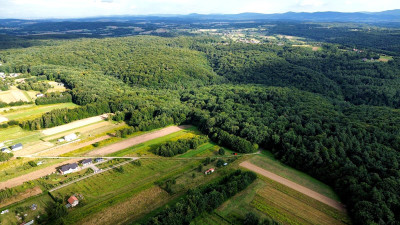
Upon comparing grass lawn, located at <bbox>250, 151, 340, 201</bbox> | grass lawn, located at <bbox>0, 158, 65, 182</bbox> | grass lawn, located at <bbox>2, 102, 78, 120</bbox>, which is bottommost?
grass lawn, located at <bbox>250, 151, 340, 201</bbox>

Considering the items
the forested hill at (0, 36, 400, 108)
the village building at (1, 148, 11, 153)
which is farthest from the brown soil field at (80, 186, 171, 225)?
the forested hill at (0, 36, 400, 108)

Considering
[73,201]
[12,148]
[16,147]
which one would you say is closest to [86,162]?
[73,201]

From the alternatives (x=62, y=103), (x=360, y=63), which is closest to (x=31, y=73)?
(x=62, y=103)

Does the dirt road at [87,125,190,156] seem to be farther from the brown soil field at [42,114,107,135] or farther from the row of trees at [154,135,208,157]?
the brown soil field at [42,114,107,135]

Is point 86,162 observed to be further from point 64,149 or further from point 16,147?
point 16,147

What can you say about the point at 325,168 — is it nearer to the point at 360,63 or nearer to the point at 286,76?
the point at 286,76
